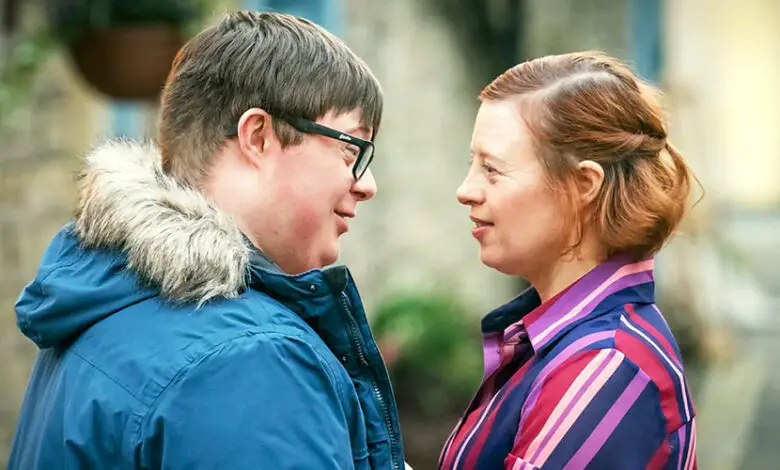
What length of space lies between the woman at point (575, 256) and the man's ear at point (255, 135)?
0.44m

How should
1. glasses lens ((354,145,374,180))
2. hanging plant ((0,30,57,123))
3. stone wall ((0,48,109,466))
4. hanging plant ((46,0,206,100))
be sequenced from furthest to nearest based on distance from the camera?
stone wall ((0,48,109,466)), hanging plant ((0,30,57,123)), hanging plant ((46,0,206,100)), glasses lens ((354,145,374,180))

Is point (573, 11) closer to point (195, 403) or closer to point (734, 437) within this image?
point (734, 437)

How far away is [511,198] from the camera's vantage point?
1.74 meters

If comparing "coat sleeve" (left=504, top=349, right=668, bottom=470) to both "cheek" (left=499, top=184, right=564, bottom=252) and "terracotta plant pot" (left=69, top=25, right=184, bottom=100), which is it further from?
"terracotta plant pot" (left=69, top=25, right=184, bottom=100)

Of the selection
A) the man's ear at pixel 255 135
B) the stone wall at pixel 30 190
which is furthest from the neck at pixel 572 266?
the stone wall at pixel 30 190

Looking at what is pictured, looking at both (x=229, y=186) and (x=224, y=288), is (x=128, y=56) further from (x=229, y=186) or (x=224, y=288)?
(x=224, y=288)

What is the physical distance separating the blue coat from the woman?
0.24 m

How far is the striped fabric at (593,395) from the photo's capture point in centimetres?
150

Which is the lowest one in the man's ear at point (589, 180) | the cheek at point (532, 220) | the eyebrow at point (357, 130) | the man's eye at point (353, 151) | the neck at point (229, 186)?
the cheek at point (532, 220)

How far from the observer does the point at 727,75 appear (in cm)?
415

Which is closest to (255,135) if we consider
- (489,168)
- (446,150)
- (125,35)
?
(489,168)

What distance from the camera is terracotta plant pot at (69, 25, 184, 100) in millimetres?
3238

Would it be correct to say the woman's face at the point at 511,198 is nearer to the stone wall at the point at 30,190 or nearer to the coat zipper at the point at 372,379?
the coat zipper at the point at 372,379

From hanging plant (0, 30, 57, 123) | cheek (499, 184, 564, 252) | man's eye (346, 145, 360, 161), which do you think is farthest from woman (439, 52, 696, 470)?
hanging plant (0, 30, 57, 123)
